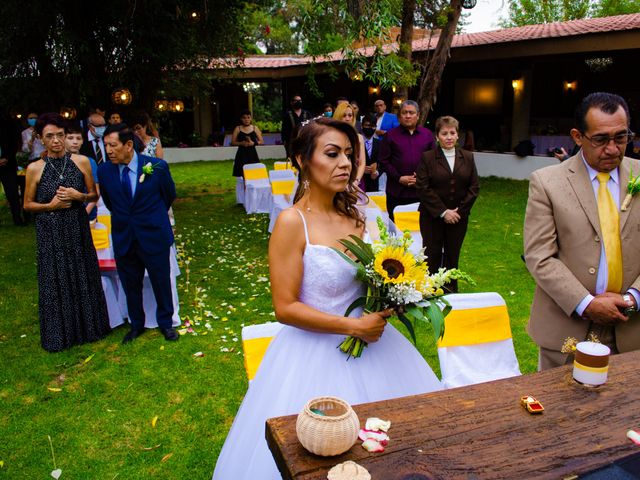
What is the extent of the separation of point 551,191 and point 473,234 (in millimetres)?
7312

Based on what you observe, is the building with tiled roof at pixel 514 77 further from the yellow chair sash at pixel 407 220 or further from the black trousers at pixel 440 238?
the black trousers at pixel 440 238

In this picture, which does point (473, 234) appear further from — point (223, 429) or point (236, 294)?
point (223, 429)

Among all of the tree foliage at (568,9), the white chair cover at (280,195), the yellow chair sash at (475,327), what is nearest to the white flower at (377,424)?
the yellow chair sash at (475,327)

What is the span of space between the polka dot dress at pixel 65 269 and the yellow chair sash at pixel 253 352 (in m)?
3.01

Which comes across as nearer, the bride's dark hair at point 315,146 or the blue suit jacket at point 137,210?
the bride's dark hair at point 315,146

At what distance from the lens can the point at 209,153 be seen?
24.0 metres

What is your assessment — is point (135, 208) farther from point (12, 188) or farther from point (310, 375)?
point (12, 188)

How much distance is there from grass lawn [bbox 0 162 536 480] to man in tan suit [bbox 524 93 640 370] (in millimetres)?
2071

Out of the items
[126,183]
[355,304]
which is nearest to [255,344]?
[355,304]

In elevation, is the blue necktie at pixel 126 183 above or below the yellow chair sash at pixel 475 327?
above

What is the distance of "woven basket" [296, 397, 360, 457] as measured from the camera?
71.1 inches

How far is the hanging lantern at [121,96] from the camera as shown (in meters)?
10.8

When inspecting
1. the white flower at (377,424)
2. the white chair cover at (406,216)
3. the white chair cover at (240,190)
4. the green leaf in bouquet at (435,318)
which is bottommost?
the white chair cover at (240,190)

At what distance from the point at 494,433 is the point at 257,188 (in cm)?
1040
